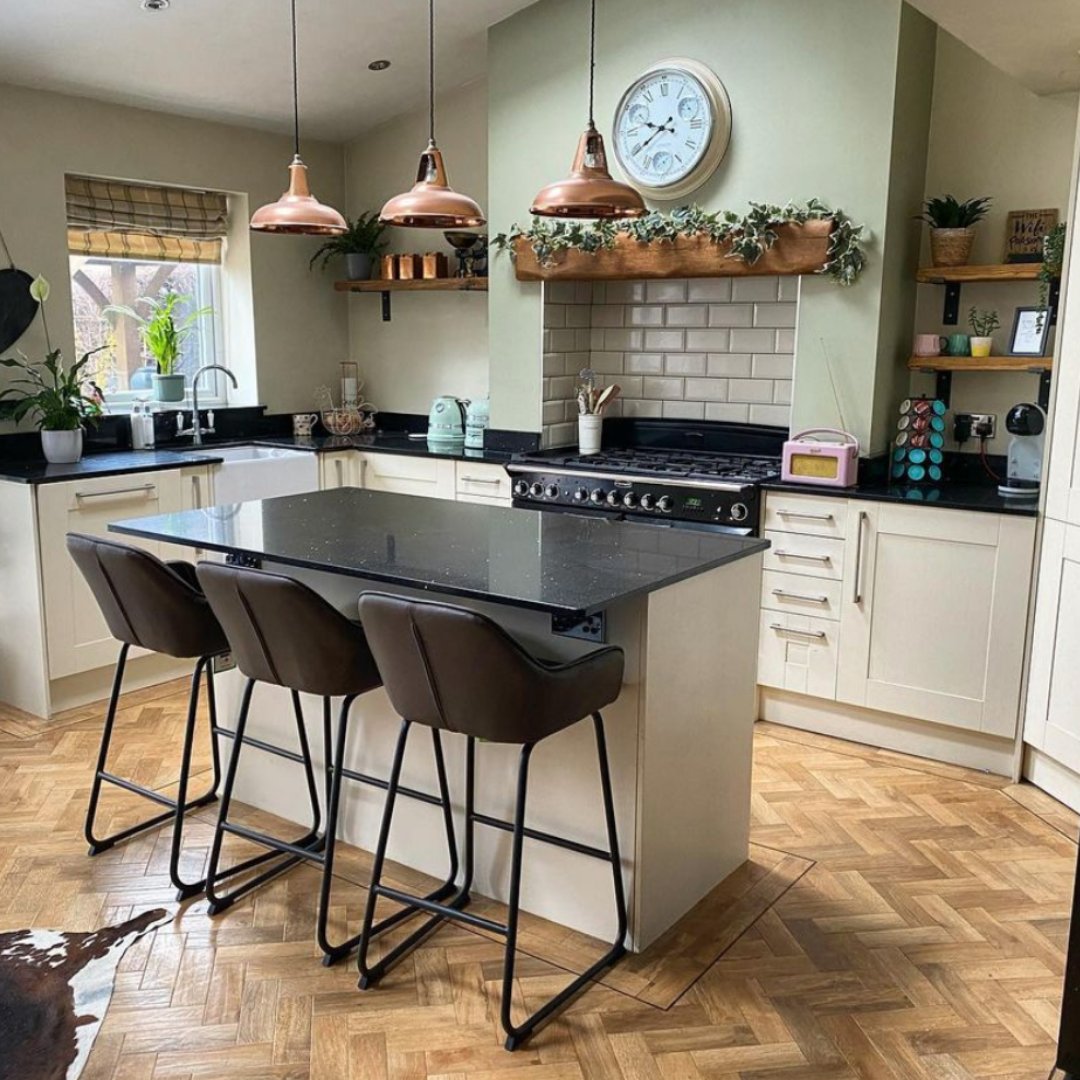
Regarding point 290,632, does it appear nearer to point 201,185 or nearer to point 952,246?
point 952,246

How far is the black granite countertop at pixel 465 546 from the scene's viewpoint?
247cm

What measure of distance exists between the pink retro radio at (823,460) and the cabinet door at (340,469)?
2.28 meters

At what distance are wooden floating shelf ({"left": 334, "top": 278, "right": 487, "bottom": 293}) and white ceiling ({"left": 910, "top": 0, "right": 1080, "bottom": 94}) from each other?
258cm

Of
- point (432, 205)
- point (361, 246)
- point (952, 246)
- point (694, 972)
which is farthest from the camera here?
point (361, 246)

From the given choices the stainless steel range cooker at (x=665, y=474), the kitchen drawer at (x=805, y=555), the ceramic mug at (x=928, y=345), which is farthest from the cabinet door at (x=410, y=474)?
the ceramic mug at (x=928, y=345)

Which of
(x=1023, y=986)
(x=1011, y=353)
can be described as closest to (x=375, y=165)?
(x=1011, y=353)

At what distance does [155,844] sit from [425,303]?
342 centimetres

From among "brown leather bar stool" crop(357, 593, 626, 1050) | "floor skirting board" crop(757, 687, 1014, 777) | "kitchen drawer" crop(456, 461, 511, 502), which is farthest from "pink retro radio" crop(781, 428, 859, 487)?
"brown leather bar stool" crop(357, 593, 626, 1050)

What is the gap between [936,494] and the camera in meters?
3.94

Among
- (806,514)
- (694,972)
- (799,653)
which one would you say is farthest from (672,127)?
(694,972)

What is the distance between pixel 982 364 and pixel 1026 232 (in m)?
0.54

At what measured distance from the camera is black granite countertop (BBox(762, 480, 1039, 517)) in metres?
3.71

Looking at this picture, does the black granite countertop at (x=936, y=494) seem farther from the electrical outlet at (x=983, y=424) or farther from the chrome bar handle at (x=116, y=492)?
the chrome bar handle at (x=116, y=492)

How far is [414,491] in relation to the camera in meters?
5.34
